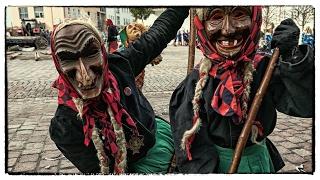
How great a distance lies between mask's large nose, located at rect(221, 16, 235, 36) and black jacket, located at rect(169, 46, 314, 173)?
0.81ft

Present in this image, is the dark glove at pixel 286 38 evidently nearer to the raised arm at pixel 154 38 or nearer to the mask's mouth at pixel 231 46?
the mask's mouth at pixel 231 46

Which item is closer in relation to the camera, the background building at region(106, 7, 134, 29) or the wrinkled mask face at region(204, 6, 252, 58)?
the wrinkled mask face at region(204, 6, 252, 58)

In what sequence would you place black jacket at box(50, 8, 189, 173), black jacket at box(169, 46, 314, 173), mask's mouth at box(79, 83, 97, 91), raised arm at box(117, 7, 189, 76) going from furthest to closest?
raised arm at box(117, 7, 189, 76), black jacket at box(50, 8, 189, 173), mask's mouth at box(79, 83, 97, 91), black jacket at box(169, 46, 314, 173)

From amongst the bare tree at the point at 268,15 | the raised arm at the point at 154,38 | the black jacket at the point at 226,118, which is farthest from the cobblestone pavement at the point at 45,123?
the bare tree at the point at 268,15

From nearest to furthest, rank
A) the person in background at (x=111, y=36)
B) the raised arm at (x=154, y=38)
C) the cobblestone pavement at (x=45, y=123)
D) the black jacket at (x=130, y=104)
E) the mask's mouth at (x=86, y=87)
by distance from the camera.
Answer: the mask's mouth at (x=86, y=87) → the black jacket at (x=130, y=104) → the raised arm at (x=154, y=38) → the person in background at (x=111, y=36) → the cobblestone pavement at (x=45, y=123)

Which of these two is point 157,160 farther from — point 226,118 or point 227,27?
point 227,27

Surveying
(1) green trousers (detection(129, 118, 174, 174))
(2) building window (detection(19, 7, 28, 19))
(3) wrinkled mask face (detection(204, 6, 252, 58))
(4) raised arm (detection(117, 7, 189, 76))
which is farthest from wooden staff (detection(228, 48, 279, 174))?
(2) building window (detection(19, 7, 28, 19))

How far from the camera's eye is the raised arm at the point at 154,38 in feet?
7.34

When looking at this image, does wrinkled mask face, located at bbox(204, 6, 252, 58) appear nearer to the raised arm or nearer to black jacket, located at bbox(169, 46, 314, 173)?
black jacket, located at bbox(169, 46, 314, 173)

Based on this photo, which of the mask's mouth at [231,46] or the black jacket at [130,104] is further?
the black jacket at [130,104]

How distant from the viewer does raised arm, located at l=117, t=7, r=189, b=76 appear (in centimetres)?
224

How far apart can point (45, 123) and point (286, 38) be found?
3.80 meters

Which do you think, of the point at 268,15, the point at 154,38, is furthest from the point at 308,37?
the point at 154,38

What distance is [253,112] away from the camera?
1920mm
